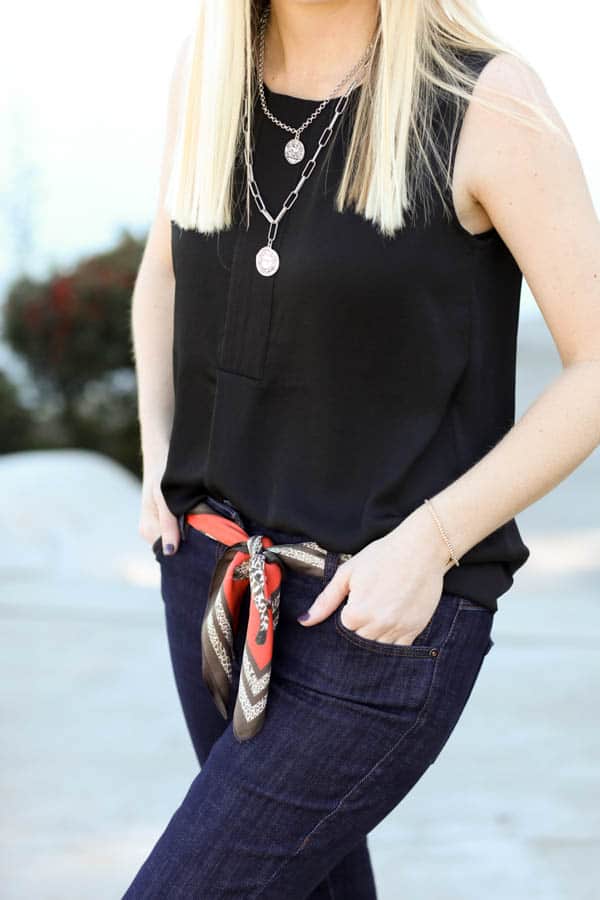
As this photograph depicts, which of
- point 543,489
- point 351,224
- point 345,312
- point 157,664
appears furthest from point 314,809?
point 157,664

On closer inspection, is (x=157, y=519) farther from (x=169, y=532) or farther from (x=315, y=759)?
(x=315, y=759)

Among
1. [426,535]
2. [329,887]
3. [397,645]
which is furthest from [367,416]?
[329,887]

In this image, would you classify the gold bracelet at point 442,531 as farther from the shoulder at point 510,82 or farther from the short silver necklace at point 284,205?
the shoulder at point 510,82

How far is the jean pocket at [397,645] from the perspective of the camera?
60.9 inches

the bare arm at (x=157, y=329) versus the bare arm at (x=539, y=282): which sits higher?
the bare arm at (x=539, y=282)

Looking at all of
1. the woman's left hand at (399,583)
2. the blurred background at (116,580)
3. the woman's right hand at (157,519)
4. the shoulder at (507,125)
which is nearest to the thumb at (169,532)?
the woman's right hand at (157,519)

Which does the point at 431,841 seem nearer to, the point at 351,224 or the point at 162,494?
the point at 162,494

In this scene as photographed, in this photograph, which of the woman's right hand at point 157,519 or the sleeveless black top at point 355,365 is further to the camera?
the woman's right hand at point 157,519

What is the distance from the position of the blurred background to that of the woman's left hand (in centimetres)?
72

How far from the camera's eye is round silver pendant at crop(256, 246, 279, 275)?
5.44 ft

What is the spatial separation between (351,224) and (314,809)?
0.73 m

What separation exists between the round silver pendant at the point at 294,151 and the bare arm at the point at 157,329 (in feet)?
1.19

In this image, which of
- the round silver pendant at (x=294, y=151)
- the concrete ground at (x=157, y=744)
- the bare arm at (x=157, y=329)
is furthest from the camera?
the concrete ground at (x=157, y=744)

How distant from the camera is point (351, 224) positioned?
1591mm
